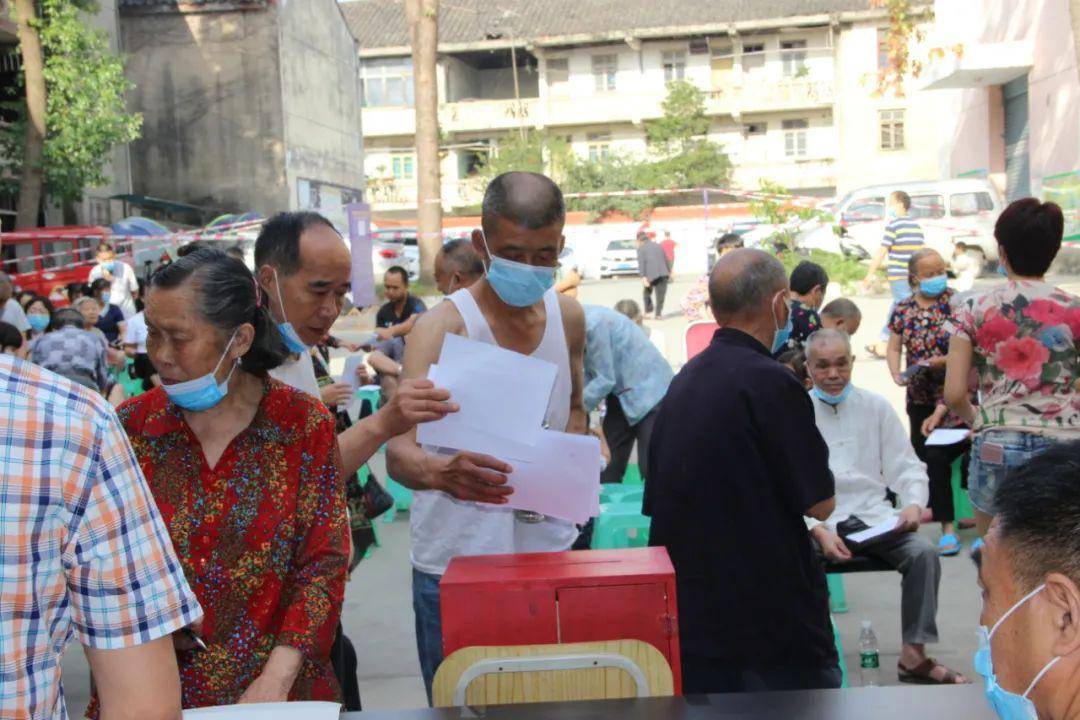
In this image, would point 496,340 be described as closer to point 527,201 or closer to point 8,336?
point 527,201

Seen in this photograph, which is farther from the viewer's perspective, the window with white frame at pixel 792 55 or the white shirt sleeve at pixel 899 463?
the window with white frame at pixel 792 55

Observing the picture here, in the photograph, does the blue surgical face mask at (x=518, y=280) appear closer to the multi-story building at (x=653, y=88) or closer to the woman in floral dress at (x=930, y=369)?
the woman in floral dress at (x=930, y=369)

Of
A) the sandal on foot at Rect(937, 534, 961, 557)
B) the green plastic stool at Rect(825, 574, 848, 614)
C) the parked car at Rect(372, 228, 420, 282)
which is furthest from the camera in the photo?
the parked car at Rect(372, 228, 420, 282)

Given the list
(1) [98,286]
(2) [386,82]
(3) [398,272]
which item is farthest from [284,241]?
(2) [386,82]

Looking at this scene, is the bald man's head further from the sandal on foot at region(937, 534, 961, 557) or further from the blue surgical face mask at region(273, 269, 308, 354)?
the sandal on foot at region(937, 534, 961, 557)

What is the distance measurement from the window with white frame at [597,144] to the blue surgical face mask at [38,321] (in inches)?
1373

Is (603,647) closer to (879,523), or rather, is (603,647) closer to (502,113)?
(879,523)

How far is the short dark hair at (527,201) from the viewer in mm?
3080

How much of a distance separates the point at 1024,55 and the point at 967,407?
65.1ft

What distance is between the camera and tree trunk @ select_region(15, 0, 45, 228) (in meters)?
19.8

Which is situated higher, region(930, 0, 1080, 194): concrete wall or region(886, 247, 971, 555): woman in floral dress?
region(930, 0, 1080, 194): concrete wall

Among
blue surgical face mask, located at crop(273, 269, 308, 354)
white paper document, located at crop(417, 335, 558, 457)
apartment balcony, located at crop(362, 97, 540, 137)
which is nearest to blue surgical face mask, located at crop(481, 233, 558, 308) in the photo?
white paper document, located at crop(417, 335, 558, 457)

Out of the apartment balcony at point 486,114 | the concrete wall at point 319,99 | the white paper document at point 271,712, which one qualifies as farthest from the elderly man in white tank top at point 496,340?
the apartment balcony at point 486,114

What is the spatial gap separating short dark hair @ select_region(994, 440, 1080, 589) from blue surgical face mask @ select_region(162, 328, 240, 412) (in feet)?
4.74
